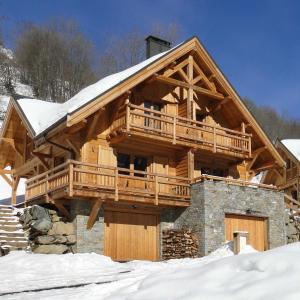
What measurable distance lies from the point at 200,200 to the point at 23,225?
720 cm

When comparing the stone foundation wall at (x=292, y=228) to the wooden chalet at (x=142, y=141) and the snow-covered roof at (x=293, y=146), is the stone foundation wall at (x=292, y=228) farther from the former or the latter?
the snow-covered roof at (x=293, y=146)

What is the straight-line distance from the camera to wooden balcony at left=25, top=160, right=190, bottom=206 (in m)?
17.7

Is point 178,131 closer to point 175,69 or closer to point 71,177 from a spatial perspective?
point 175,69

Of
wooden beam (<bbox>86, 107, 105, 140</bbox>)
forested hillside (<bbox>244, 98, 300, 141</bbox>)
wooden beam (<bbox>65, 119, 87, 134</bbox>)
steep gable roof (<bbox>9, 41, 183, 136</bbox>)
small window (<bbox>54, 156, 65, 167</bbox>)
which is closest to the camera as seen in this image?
wooden beam (<bbox>65, 119, 87, 134</bbox>)

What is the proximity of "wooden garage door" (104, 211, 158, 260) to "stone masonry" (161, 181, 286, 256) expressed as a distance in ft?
2.30

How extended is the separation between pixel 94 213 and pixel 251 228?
751cm

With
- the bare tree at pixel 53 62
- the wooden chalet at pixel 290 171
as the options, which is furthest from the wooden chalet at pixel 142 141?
the bare tree at pixel 53 62

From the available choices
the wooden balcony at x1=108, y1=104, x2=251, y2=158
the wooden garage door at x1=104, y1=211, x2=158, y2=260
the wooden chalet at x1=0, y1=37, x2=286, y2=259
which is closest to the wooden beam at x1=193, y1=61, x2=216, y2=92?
the wooden chalet at x1=0, y1=37, x2=286, y2=259

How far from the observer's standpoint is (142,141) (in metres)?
20.9

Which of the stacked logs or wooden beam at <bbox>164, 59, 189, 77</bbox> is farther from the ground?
wooden beam at <bbox>164, 59, 189, 77</bbox>

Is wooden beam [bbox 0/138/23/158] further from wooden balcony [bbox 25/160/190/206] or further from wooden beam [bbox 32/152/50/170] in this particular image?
wooden balcony [bbox 25/160/190/206]

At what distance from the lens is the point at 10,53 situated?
67.4 meters

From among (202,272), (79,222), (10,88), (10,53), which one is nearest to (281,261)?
(202,272)

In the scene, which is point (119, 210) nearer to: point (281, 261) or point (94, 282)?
point (94, 282)
